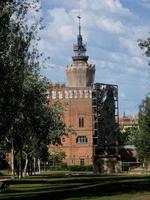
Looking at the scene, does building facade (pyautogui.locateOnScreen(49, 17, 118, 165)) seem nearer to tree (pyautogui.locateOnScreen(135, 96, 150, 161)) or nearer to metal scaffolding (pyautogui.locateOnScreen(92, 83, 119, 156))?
metal scaffolding (pyautogui.locateOnScreen(92, 83, 119, 156))

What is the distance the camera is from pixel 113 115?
173m

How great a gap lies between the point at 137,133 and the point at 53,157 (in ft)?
232

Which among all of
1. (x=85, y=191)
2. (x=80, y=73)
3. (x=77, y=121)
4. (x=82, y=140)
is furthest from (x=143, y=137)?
(x=80, y=73)

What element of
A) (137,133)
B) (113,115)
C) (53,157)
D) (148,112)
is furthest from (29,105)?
(113,115)

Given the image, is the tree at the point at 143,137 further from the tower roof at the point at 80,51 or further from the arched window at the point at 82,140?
the tower roof at the point at 80,51

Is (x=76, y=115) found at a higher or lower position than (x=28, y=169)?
higher

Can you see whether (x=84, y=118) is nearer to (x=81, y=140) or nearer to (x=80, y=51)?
(x=81, y=140)

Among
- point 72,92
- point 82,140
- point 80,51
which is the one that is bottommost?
point 82,140

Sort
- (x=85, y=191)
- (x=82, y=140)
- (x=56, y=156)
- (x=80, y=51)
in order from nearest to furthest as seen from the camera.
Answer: (x=85, y=191)
(x=56, y=156)
(x=82, y=140)
(x=80, y=51)

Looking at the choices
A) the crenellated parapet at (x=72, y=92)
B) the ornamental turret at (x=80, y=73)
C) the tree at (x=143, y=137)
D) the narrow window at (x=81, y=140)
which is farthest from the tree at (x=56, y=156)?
the tree at (x=143, y=137)

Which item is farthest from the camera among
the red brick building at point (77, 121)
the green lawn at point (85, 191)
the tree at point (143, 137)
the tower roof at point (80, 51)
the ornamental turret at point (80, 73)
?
the tower roof at point (80, 51)

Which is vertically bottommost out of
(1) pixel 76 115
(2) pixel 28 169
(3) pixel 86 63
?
(2) pixel 28 169

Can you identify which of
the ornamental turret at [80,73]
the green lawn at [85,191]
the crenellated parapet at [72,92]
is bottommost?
the green lawn at [85,191]

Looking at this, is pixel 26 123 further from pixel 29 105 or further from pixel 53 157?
pixel 53 157
